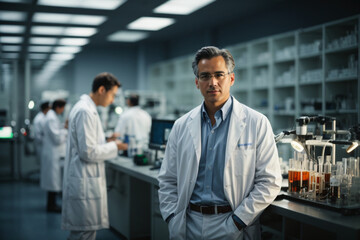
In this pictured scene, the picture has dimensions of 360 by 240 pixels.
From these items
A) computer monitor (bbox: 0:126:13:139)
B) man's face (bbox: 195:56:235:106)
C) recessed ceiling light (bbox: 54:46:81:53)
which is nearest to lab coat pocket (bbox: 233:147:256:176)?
man's face (bbox: 195:56:235:106)

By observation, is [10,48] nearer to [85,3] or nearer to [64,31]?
[64,31]

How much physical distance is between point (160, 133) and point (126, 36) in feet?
21.5

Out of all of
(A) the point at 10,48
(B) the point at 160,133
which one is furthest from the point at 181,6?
(A) the point at 10,48

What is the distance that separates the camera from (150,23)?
27.7ft

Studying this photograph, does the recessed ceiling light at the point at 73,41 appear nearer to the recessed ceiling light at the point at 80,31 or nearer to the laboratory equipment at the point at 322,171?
the recessed ceiling light at the point at 80,31

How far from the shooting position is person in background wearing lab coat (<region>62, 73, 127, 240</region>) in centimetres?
319

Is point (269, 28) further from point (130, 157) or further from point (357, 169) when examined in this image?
point (357, 169)

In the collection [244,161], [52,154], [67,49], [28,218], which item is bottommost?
[28,218]

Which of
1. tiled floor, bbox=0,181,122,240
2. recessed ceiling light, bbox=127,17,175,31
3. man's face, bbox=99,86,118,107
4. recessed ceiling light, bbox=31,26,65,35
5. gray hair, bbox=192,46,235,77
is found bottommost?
tiled floor, bbox=0,181,122,240

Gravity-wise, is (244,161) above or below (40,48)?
below

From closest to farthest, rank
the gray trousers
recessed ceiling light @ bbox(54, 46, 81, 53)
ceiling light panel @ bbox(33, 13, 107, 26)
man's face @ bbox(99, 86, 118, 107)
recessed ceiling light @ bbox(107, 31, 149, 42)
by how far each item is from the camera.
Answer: the gray trousers → man's face @ bbox(99, 86, 118, 107) → ceiling light panel @ bbox(33, 13, 107, 26) → recessed ceiling light @ bbox(107, 31, 149, 42) → recessed ceiling light @ bbox(54, 46, 81, 53)

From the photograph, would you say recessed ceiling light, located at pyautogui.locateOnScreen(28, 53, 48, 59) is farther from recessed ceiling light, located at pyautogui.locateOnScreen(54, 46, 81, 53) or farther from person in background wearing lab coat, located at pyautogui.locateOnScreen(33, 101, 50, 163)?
person in background wearing lab coat, located at pyautogui.locateOnScreen(33, 101, 50, 163)

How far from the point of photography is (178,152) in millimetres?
2236

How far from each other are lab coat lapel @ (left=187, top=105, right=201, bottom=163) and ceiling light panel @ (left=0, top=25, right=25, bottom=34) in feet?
24.0
